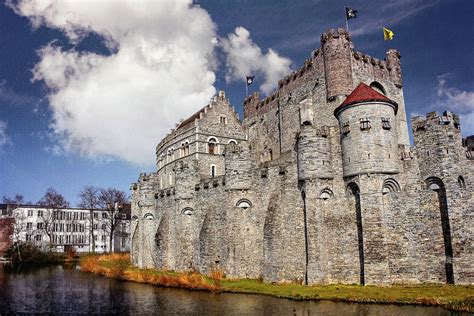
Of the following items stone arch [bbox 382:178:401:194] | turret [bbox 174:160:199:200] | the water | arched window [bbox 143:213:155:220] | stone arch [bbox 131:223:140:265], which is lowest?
the water

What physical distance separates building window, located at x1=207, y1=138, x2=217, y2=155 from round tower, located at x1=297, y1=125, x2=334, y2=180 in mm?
22425

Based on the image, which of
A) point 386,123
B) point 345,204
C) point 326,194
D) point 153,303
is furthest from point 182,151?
point 386,123

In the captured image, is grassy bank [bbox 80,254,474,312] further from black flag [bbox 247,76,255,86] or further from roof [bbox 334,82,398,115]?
black flag [bbox 247,76,255,86]

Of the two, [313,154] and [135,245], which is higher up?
[313,154]

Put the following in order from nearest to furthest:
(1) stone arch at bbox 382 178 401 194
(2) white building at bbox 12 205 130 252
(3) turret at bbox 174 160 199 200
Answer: (1) stone arch at bbox 382 178 401 194
(3) turret at bbox 174 160 199 200
(2) white building at bbox 12 205 130 252

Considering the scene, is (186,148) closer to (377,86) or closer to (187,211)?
(187,211)

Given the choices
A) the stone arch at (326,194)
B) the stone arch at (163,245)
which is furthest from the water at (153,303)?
the stone arch at (326,194)

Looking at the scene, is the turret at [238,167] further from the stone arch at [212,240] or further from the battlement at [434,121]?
the battlement at [434,121]

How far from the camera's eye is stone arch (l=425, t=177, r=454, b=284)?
80.7 ft

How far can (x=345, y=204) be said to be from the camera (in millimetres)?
27469

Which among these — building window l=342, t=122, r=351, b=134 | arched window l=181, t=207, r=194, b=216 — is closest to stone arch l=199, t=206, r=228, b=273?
arched window l=181, t=207, r=194, b=216

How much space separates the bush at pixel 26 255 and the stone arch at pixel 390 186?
5477 centimetres

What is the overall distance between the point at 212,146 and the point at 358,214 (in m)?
26.5

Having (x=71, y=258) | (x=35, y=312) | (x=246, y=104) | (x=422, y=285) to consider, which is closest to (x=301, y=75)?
(x=246, y=104)
